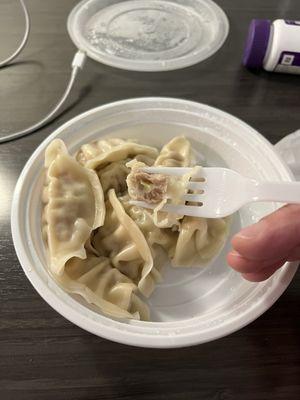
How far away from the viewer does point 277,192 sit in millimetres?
721

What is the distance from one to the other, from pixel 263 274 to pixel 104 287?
0.33 meters

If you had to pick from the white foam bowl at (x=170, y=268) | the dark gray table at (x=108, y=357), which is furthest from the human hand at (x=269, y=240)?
the dark gray table at (x=108, y=357)

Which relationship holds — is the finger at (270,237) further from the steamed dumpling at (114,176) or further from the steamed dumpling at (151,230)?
the steamed dumpling at (114,176)

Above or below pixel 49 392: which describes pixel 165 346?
above

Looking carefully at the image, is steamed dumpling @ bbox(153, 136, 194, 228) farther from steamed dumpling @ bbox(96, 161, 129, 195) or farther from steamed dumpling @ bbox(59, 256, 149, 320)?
steamed dumpling @ bbox(59, 256, 149, 320)

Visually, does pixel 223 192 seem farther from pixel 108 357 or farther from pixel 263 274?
pixel 108 357

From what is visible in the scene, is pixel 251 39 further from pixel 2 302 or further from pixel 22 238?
pixel 2 302

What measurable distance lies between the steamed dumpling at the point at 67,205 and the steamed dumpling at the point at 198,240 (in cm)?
19

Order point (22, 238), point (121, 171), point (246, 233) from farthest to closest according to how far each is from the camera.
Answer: point (121, 171), point (22, 238), point (246, 233)

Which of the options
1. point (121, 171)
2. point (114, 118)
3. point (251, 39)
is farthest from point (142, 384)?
point (251, 39)

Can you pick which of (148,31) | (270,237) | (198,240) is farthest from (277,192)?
(148,31)

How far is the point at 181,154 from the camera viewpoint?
40.0 inches

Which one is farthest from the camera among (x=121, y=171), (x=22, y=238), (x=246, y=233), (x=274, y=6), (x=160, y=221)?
(x=274, y=6)

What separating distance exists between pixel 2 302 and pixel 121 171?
1.34 ft
